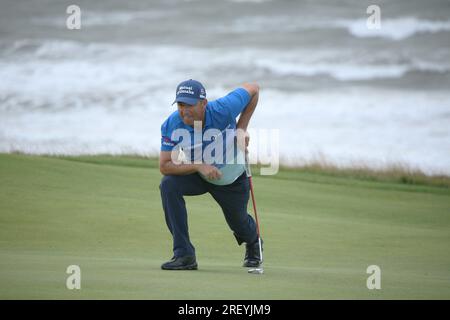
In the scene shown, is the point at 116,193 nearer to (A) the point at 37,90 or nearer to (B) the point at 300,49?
(A) the point at 37,90

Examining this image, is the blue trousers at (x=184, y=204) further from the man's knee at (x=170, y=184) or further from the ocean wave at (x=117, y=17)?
the ocean wave at (x=117, y=17)

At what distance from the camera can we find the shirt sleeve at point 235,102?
7430 millimetres

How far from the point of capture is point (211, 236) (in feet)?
34.2

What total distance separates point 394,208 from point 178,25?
92.1 feet

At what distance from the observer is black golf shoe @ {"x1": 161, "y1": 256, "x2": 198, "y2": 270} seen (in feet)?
23.6

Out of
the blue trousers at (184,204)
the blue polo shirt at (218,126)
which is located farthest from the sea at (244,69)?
the blue polo shirt at (218,126)

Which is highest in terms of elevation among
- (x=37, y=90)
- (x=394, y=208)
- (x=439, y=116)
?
(x=37, y=90)

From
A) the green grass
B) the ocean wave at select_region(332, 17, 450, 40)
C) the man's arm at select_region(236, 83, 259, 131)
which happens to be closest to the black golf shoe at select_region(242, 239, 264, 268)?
the green grass

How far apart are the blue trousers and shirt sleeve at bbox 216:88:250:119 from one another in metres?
0.57

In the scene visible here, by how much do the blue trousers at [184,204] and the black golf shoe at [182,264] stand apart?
40mm

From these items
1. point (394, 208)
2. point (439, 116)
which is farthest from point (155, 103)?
point (394, 208)

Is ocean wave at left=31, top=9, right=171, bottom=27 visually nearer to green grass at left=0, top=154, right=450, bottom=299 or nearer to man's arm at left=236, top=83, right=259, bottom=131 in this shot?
green grass at left=0, top=154, right=450, bottom=299

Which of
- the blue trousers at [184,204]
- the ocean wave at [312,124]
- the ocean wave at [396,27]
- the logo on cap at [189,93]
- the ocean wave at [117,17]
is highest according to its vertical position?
the ocean wave at [117,17]

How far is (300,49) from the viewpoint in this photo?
133 ft
